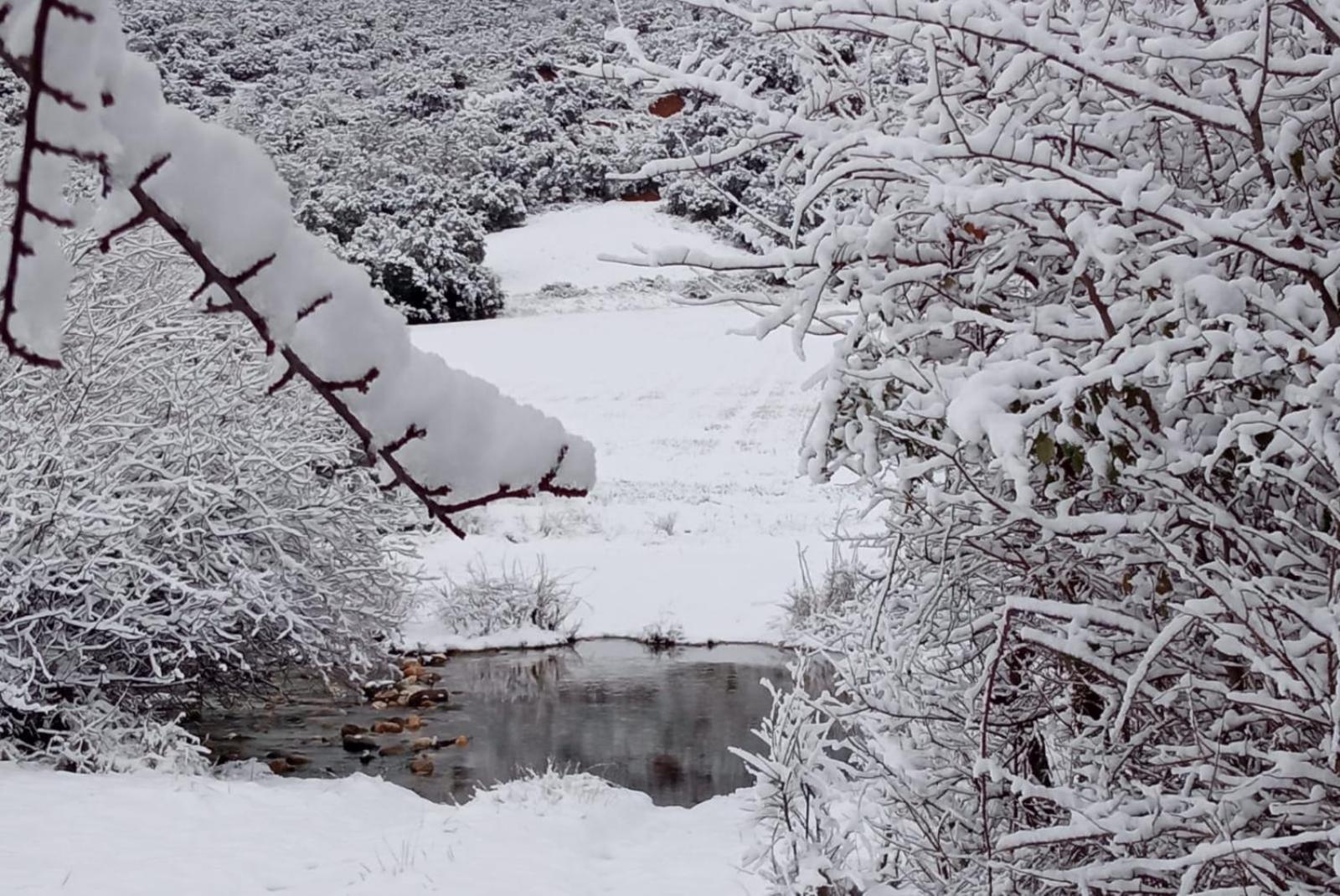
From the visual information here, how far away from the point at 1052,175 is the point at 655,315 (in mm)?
30193

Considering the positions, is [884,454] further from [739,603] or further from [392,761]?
[739,603]

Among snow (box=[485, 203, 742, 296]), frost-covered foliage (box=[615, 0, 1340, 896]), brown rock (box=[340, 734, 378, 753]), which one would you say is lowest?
snow (box=[485, 203, 742, 296])

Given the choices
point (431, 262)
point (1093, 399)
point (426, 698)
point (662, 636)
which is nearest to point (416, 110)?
point (431, 262)

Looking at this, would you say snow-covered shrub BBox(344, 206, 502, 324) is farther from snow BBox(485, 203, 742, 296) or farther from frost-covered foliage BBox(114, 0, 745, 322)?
snow BBox(485, 203, 742, 296)

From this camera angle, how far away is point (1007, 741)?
341cm

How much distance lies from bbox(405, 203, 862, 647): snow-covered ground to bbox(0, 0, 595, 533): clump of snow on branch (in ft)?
18.4

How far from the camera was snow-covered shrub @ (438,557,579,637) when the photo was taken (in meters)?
13.8

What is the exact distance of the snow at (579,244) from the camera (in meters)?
34.0

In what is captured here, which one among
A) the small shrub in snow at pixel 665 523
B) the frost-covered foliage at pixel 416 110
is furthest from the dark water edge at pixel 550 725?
the frost-covered foliage at pixel 416 110

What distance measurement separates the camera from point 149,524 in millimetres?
8734

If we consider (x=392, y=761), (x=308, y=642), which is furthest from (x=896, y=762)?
(x=308, y=642)

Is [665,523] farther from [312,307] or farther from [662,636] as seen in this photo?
[312,307]

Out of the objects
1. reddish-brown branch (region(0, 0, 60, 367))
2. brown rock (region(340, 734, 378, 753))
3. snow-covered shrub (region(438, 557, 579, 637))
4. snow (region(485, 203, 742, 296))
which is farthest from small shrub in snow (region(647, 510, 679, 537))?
reddish-brown branch (region(0, 0, 60, 367))

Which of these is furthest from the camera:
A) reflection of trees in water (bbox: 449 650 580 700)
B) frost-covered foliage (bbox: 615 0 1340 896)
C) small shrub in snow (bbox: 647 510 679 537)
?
small shrub in snow (bbox: 647 510 679 537)
